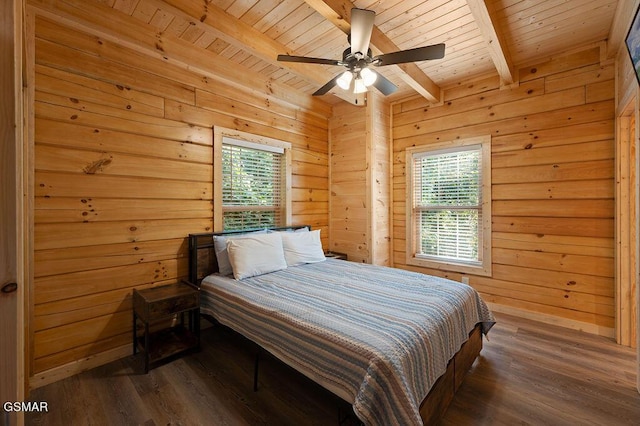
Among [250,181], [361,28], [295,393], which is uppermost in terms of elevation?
[361,28]

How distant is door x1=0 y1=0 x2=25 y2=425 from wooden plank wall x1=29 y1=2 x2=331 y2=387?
1797mm

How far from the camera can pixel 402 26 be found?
7.80 feet

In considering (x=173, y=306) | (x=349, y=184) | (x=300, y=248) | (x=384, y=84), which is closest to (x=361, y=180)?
(x=349, y=184)

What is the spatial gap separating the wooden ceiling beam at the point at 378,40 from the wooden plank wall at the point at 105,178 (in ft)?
5.09

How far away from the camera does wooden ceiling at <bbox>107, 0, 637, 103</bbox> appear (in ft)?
6.89

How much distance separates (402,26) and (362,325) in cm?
244

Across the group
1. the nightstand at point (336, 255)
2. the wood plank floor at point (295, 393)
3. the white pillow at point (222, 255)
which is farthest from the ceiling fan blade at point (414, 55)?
the nightstand at point (336, 255)

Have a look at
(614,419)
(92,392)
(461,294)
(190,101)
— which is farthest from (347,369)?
(190,101)

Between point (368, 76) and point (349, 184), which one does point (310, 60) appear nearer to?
point (368, 76)

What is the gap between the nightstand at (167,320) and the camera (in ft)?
7.06

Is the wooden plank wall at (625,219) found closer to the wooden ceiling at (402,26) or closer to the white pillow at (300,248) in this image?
the wooden ceiling at (402,26)

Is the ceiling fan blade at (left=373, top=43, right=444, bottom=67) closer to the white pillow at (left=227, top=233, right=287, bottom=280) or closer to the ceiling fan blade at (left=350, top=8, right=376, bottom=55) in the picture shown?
the ceiling fan blade at (left=350, top=8, right=376, bottom=55)

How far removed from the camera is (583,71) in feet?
9.03

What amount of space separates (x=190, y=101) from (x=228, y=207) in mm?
1161
